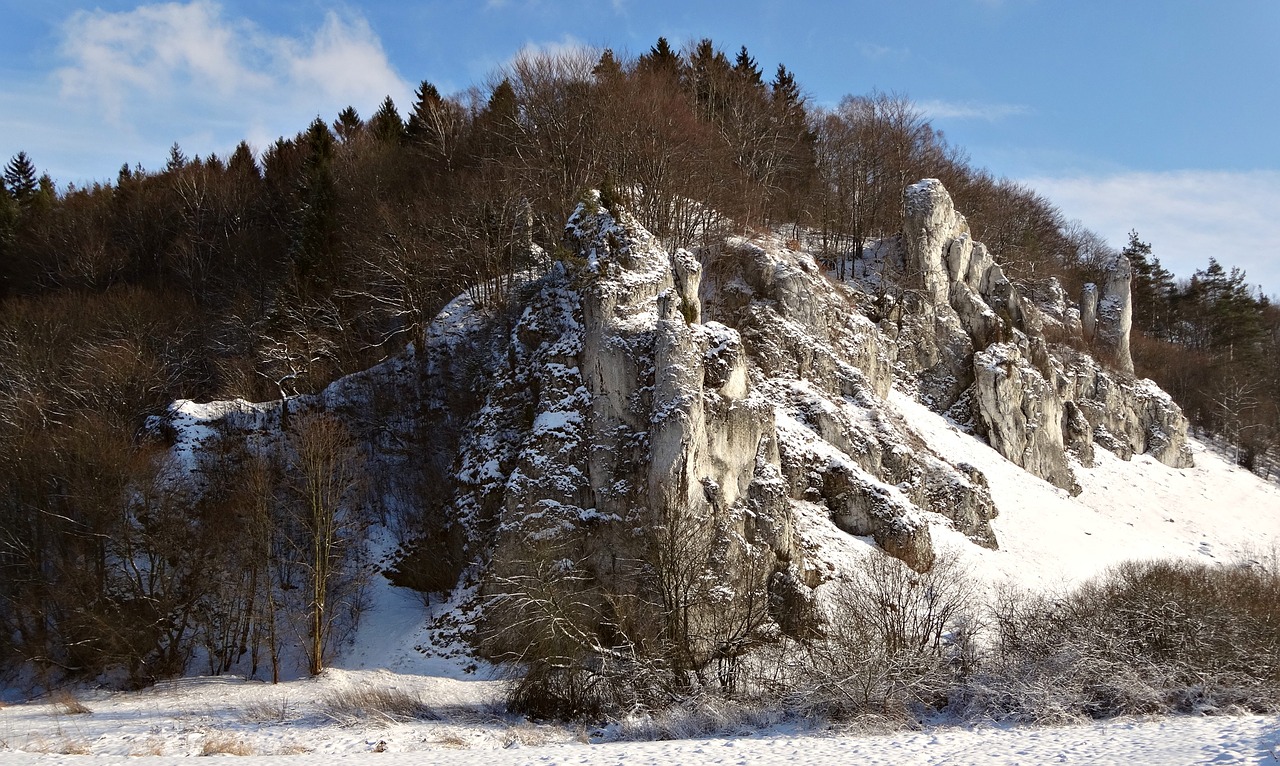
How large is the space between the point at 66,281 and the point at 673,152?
3346cm

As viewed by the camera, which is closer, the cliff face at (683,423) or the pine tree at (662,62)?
the cliff face at (683,423)

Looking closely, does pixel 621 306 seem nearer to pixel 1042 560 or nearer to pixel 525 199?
pixel 525 199

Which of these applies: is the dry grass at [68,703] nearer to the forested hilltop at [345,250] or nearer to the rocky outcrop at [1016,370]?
the forested hilltop at [345,250]

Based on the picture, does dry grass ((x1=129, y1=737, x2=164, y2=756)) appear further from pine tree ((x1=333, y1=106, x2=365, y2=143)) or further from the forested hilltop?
pine tree ((x1=333, y1=106, x2=365, y2=143))

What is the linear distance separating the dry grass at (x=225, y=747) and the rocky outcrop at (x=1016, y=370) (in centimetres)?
2909

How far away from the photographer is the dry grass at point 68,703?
1739 centimetres

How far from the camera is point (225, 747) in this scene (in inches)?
579

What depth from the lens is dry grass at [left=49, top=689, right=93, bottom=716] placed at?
57.1ft

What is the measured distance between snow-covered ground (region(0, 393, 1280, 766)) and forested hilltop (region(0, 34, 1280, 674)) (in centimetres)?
441

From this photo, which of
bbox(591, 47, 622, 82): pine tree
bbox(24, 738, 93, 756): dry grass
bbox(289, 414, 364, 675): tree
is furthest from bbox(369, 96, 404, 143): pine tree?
bbox(24, 738, 93, 756): dry grass

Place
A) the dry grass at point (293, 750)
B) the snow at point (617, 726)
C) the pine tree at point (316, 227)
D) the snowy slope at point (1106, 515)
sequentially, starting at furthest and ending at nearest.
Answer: the pine tree at point (316, 227)
the snowy slope at point (1106, 515)
the dry grass at point (293, 750)
the snow at point (617, 726)

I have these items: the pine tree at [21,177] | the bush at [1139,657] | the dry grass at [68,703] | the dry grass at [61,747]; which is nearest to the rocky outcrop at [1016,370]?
the bush at [1139,657]

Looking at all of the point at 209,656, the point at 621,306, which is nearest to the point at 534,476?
the point at 621,306

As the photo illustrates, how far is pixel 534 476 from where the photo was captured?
2150 cm
